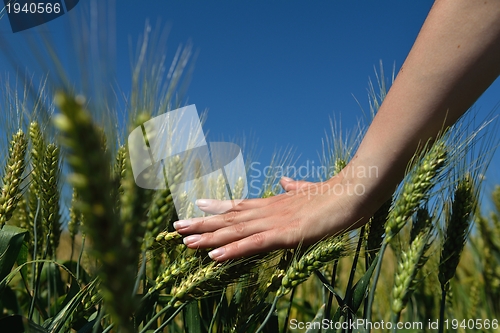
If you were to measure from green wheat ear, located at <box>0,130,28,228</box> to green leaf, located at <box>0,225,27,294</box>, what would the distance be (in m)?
0.04

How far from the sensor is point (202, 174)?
1.23 metres

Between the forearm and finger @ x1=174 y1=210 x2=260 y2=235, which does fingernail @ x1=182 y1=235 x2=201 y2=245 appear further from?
the forearm

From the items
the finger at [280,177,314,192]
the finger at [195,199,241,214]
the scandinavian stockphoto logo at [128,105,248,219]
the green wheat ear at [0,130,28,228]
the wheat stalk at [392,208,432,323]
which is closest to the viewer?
the scandinavian stockphoto logo at [128,105,248,219]

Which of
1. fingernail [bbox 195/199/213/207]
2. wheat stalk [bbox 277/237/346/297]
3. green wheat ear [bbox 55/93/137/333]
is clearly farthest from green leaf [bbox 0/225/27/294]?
green wheat ear [bbox 55/93/137/333]

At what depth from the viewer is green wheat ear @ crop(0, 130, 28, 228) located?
3.26 feet

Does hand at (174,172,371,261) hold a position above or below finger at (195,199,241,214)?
below

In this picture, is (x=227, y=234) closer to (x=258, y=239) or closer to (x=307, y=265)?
(x=258, y=239)

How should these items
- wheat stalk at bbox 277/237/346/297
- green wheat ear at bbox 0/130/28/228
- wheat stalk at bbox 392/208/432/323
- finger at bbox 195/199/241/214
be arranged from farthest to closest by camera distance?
finger at bbox 195/199/241/214, green wheat ear at bbox 0/130/28/228, wheat stalk at bbox 277/237/346/297, wheat stalk at bbox 392/208/432/323

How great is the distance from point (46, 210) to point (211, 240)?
0.46 meters

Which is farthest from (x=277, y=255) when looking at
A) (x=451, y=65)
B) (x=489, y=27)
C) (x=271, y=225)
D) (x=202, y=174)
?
(x=489, y=27)

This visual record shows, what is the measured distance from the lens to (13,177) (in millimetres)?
1057

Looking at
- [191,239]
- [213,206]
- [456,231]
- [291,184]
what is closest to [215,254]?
[191,239]

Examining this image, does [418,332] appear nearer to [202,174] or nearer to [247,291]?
[247,291]

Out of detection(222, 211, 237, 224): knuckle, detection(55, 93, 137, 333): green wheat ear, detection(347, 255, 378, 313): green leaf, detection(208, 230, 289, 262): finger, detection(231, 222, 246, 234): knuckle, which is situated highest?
detection(222, 211, 237, 224): knuckle
